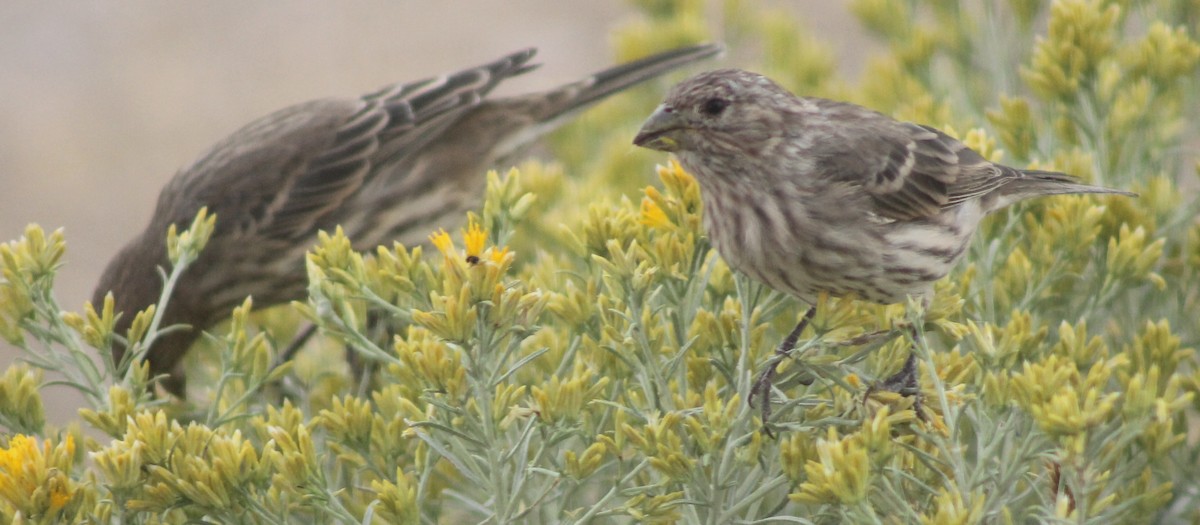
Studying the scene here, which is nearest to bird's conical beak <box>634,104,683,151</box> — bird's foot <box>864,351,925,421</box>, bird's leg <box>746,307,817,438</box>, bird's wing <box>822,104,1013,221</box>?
bird's wing <box>822,104,1013,221</box>

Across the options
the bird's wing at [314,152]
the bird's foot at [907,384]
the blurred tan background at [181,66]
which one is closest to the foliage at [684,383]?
the bird's foot at [907,384]

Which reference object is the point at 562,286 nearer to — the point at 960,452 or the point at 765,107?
the point at 765,107

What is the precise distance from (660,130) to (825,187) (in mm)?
410

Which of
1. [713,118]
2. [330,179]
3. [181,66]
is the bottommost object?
[181,66]

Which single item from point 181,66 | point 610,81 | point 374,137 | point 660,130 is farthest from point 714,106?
point 181,66

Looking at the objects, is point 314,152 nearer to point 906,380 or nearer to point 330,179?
point 330,179

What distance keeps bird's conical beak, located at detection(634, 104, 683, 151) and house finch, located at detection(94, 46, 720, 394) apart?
5.17ft

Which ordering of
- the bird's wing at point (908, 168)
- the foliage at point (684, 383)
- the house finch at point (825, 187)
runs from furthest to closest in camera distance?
the bird's wing at point (908, 168) → the house finch at point (825, 187) → the foliage at point (684, 383)

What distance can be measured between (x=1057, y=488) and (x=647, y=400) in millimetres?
777

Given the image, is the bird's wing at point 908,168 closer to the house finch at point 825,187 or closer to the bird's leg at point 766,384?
the house finch at point 825,187

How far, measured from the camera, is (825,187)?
3.04 metres

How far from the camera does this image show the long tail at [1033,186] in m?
3.02

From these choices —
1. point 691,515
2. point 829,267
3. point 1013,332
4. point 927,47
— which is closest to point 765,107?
point 829,267

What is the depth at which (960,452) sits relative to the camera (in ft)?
7.43
